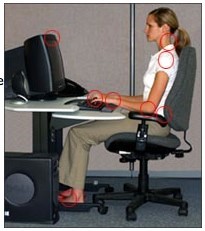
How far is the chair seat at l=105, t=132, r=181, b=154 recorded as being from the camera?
9.87 feet

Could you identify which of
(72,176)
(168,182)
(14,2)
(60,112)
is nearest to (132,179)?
(168,182)

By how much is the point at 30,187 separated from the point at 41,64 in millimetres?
633

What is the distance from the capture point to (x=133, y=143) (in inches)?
119

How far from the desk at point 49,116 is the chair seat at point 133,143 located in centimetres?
15

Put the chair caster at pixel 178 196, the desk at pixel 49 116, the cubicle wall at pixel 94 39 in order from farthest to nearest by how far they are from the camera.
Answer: the cubicle wall at pixel 94 39 → the chair caster at pixel 178 196 → the desk at pixel 49 116

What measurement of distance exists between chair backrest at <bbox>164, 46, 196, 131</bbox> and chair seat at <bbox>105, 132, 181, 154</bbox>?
10cm

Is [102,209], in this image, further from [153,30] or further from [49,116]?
[153,30]

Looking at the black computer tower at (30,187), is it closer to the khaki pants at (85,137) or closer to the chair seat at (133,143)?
the khaki pants at (85,137)

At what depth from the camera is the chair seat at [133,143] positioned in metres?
3.01

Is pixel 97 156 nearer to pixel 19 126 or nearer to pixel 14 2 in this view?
pixel 19 126

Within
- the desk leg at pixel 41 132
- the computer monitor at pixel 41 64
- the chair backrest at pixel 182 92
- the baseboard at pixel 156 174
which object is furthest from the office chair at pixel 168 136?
the baseboard at pixel 156 174

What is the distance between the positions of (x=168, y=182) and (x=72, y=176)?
3.63 ft

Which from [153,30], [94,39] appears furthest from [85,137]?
[94,39]

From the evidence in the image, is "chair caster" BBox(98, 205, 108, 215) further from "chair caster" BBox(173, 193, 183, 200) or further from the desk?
"chair caster" BBox(173, 193, 183, 200)
